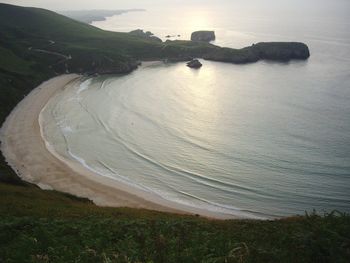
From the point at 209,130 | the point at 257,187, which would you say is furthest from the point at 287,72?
the point at 257,187

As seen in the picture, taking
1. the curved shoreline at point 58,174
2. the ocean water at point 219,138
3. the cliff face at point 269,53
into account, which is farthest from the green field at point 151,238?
the cliff face at point 269,53

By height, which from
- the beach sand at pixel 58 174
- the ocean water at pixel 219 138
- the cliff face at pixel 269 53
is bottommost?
the beach sand at pixel 58 174

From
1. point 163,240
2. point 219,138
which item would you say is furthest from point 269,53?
point 163,240

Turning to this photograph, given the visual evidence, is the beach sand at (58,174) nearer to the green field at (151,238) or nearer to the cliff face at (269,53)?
the green field at (151,238)

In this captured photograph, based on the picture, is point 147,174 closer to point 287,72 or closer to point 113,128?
point 113,128

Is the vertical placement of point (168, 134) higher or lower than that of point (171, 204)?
higher
